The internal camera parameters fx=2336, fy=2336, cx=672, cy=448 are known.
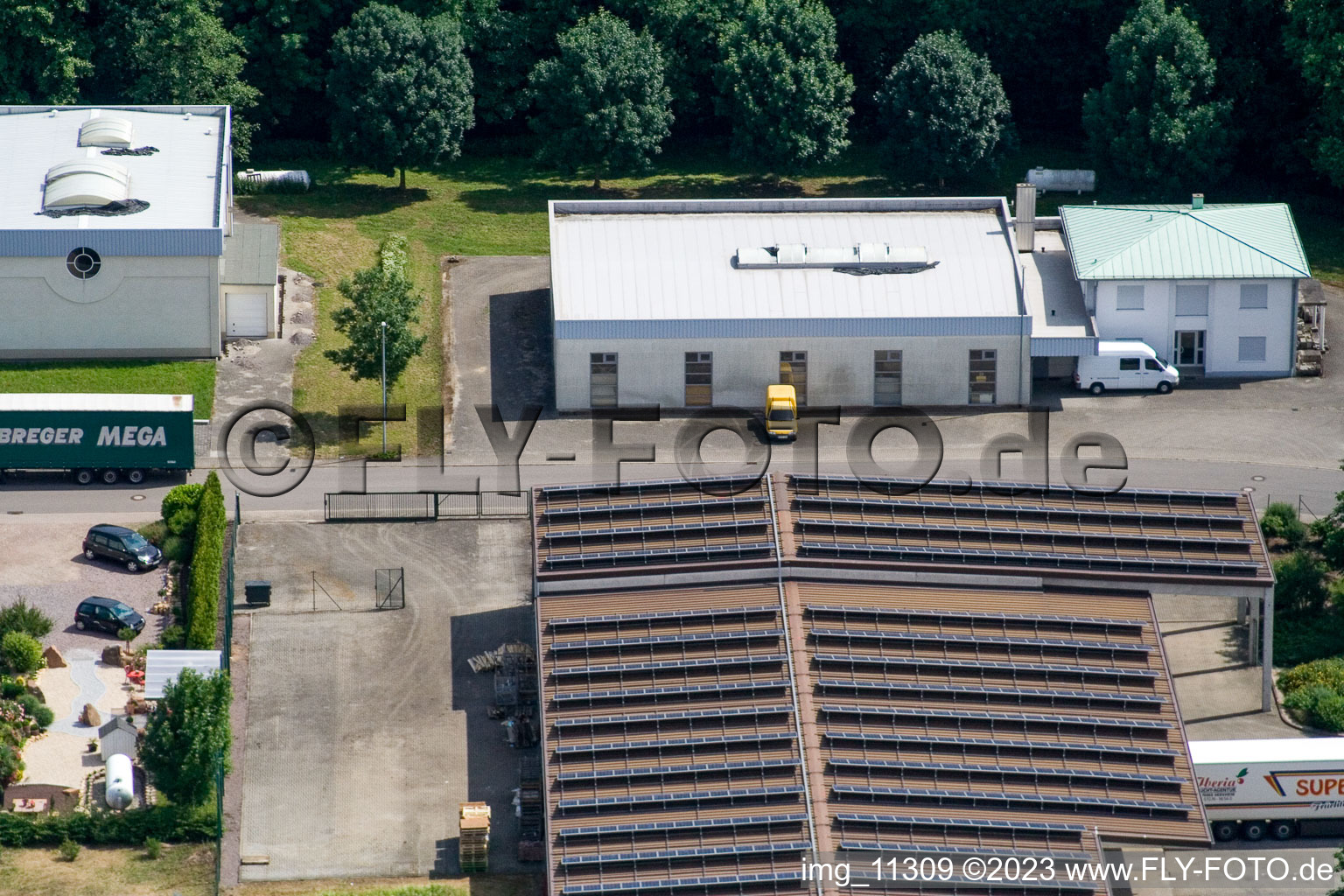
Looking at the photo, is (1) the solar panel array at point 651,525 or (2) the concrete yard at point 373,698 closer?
(2) the concrete yard at point 373,698

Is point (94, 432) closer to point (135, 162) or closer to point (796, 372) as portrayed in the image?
point (135, 162)

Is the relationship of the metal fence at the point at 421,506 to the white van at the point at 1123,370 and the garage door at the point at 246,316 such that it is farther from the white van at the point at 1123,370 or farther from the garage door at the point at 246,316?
the white van at the point at 1123,370

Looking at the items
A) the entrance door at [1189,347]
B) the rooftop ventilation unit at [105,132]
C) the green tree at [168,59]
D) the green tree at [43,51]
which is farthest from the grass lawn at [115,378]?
the entrance door at [1189,347]

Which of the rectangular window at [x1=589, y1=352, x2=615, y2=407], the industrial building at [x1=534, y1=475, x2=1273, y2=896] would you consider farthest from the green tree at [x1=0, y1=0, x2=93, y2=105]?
A: the industrial building at [x1=534, y1=475, x2=1273, y2=896]

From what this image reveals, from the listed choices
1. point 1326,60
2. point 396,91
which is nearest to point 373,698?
point 396,91

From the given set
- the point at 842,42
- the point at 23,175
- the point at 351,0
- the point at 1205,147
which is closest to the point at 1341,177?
the point at 1205,147

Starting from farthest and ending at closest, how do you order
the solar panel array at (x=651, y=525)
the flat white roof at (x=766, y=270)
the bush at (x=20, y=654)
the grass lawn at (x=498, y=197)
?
the grass lawn at (x=498, y=197), the flat white roof at (x=766, y=270), the bush at (x=20, y=654), the solar panel array at (x=651, y=525)

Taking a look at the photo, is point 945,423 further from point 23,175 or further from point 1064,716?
point 23,175

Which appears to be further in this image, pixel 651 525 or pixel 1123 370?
pixel 1123 370
